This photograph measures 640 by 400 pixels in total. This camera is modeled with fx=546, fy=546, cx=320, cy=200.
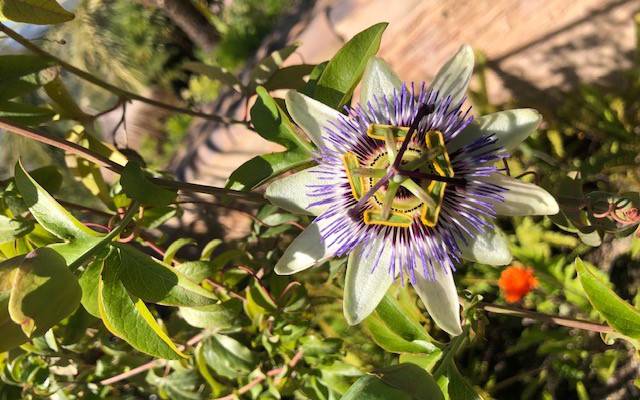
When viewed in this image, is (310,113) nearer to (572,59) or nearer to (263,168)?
(263,168)

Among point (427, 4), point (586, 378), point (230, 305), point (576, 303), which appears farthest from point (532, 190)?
point (427, 4)

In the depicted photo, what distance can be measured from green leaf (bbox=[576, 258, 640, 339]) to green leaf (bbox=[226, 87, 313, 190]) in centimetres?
39

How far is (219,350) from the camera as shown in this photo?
1.09 meters

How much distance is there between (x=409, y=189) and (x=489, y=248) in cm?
14

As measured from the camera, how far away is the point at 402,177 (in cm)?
69

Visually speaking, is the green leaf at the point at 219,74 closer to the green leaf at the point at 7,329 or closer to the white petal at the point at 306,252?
the white petal at the point at 306,252

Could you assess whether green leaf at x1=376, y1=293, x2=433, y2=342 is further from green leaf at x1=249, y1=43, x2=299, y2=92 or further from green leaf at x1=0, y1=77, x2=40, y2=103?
green leaf at x1=0, y1=77, x2=40, y2=103

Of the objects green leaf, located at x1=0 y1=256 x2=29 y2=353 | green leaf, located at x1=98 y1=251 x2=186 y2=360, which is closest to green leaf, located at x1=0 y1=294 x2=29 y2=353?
green leaf, located at x1=0 y1=256 x2=29 y2=353

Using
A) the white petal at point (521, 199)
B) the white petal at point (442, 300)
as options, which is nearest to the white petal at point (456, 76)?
the white petal at point (521, 199)

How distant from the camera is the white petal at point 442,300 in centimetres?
71

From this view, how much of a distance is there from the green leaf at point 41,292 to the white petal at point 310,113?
13.7 inches

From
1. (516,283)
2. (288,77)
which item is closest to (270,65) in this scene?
(288,77)

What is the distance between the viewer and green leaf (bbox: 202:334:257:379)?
3.54 ft

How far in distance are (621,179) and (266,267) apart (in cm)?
136
